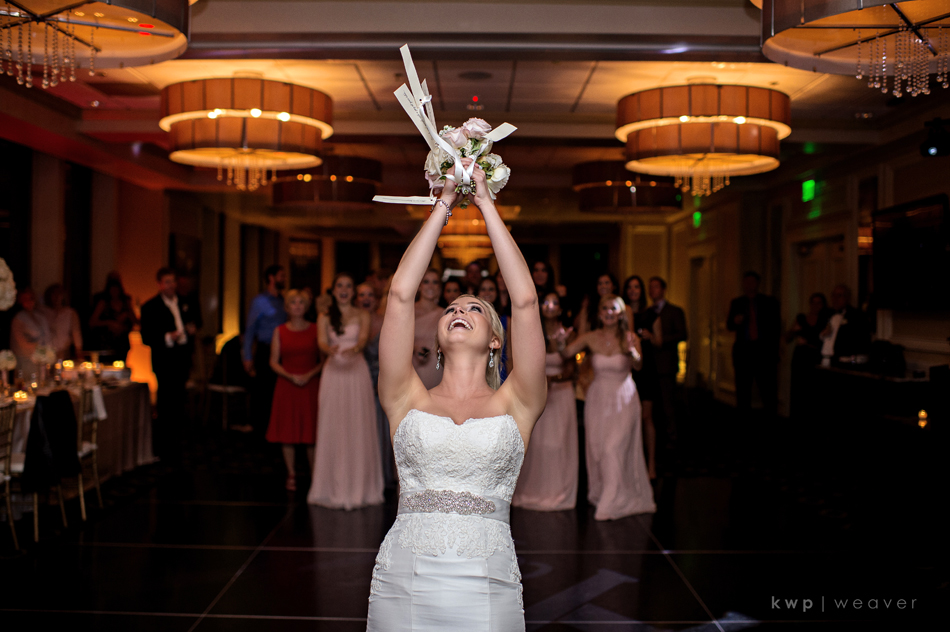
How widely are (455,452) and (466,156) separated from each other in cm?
73

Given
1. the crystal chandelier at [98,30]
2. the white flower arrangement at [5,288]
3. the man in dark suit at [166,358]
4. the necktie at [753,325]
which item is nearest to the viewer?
the crystal chandelier at [98,30]

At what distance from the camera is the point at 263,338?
8.25 m

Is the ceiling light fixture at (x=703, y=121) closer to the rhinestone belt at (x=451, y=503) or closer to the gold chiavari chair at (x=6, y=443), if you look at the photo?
the rhinestone belt at (x=451, y=503)

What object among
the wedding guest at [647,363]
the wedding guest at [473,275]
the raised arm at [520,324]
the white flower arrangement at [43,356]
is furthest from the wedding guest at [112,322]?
the raised arm at [520,324]

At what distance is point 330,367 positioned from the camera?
231 inches

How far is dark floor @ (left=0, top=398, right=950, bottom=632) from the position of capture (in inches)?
147

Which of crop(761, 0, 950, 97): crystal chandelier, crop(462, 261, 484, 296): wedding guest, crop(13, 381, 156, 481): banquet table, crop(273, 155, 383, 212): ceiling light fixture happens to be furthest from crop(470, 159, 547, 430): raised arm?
crop(273, 155, 383, 212): ceiling light fixture

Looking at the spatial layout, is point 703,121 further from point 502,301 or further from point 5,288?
point 5,288

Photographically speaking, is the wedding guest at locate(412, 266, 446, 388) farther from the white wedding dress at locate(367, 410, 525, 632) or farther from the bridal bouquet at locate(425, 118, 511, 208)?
the bridal bouquet at locate(425, 118, 511, 208)

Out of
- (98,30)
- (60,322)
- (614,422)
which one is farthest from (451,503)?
(60,322)

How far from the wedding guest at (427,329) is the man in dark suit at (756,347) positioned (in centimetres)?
427

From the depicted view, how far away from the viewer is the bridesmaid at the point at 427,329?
19.4 feet

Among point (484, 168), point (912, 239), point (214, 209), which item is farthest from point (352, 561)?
point (214, 209)

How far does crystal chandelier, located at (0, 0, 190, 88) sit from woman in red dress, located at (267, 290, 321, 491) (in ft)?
7.38
